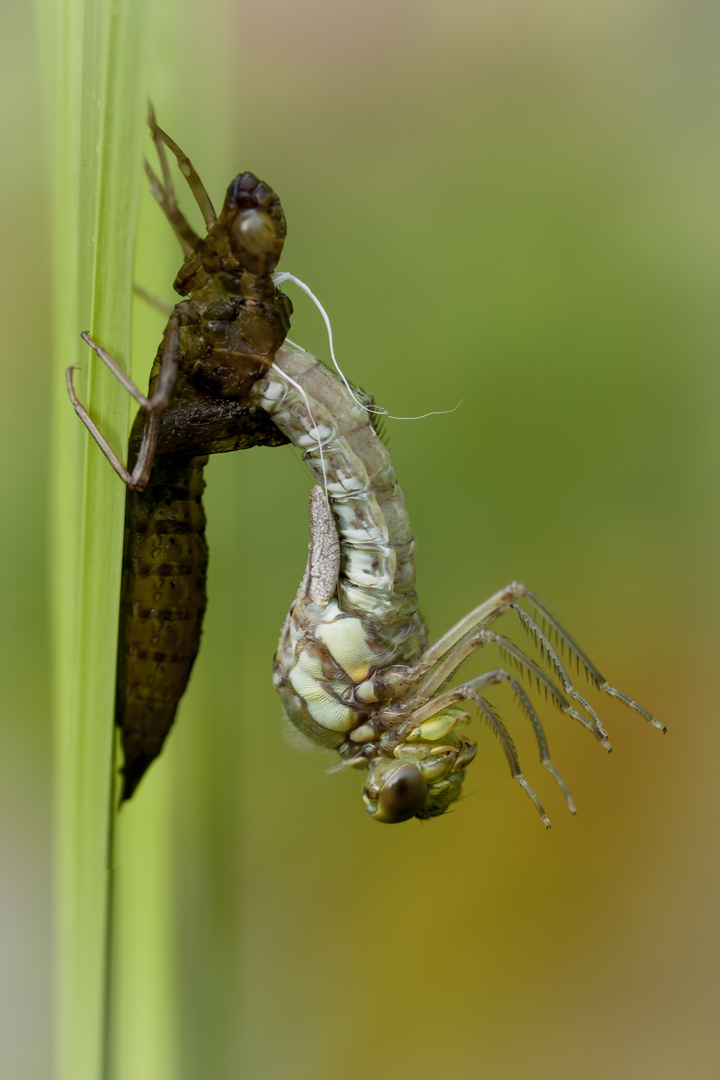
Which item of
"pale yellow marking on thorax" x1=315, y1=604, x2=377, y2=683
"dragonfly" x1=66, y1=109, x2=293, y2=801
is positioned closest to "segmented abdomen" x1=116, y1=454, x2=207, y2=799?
"dragonfly" x1=66, y1=109, x2=293, y2=801

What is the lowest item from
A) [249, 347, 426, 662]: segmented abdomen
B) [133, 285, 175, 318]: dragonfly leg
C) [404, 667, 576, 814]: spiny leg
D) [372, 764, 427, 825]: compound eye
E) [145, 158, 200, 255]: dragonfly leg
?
[372, 764, 427, 825]: compound eye

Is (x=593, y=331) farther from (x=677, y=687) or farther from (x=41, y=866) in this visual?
(x=41, y=866)

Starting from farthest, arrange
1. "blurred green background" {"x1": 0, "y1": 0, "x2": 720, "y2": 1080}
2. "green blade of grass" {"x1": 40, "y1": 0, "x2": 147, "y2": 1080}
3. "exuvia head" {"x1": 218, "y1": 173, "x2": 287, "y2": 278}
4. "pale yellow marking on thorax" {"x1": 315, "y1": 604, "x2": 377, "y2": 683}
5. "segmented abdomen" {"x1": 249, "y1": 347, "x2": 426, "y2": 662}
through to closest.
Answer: "blurred green background" {"x1": 0, "y1": 0, "x2": 720, "y2": 1080}
"pale yellow marking on thorax" {"x1": 315, "y1": 604, "x2": 377, "y2": 683}
"segmented abdomen" {"x1": 249, "y1": 347, "x2": 426, "y2": 662}
"exuvia head" {"x1": 218, "y1": 173, "x2": 287, "y2": 278}
"green blade of grass" {"x1": 40, "y1": 0, "x2": 147, "y2": 1080}

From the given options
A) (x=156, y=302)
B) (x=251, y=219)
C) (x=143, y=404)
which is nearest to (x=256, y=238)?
(x=251, y=219)

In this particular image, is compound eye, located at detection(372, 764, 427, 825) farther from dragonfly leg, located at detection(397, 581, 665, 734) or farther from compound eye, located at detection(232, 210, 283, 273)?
compound eye, located at detection(232, 210, 283, 273)

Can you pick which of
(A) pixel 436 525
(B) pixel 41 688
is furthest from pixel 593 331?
(B) pixel 41 688

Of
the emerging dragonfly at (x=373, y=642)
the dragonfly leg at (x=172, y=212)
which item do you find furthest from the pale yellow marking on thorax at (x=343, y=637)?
the dragonfly leg at (x=172, y=212)
